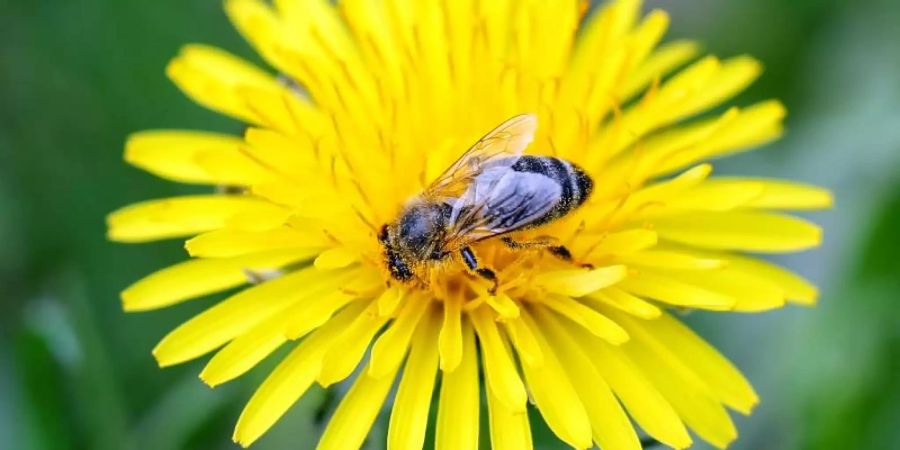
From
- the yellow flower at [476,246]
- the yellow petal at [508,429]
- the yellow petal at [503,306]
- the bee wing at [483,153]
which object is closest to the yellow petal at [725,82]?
the yellow flower at [476,246]

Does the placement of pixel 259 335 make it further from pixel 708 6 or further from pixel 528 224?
pixel 708 6

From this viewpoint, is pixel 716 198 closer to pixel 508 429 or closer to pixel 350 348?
pixel 508 429

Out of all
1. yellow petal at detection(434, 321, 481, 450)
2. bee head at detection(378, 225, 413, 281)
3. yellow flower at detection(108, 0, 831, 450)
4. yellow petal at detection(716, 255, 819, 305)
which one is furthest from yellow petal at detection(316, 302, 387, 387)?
yellow petal at detection(716, 255, 819, 305)

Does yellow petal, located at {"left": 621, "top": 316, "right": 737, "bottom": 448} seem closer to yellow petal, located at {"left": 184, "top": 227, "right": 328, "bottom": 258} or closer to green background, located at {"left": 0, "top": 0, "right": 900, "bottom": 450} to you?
yellow petal, located at {"left": 184, "top": 227, "right": 328, "bottom": 258}

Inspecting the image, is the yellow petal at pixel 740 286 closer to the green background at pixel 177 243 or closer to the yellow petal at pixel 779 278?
the yellow petal at pixel 779 278

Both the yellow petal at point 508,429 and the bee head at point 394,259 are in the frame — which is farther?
the bee head at point 394,259

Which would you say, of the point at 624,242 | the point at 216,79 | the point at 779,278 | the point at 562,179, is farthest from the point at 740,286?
the point at 216,79

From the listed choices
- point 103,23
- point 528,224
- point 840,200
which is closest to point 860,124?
point 840,200
